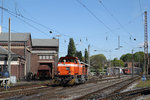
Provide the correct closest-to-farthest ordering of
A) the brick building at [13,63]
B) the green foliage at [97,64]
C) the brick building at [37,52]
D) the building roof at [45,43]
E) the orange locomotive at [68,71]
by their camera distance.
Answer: the orange locomotive at [68,71] → the brick building at [13,63] → the brick building at [37,52] → the building roof at [45,43] → the green foliage at [97,64]

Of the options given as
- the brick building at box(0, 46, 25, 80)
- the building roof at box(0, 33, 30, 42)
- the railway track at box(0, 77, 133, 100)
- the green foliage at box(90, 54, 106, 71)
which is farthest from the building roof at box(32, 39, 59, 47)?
the railway track at box(0, 77, 133, 100)

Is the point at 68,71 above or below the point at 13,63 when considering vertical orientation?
below

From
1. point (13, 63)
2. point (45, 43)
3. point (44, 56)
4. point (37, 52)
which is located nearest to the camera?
point (13, 63)

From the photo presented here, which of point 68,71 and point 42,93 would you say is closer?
point 42,93

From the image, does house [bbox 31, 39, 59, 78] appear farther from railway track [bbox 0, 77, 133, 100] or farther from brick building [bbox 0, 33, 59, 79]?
railway track [bbox 0, 77, 133, 100]

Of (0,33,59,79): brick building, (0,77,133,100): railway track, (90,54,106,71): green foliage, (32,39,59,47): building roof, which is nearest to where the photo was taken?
(0,77,133,100): railway track

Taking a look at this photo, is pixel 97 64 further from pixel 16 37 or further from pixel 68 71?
pixel 68 71

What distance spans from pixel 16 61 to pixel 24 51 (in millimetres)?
6093

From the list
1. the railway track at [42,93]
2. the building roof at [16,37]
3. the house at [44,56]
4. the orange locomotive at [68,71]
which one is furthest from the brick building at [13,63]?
the railway track at [42,93]

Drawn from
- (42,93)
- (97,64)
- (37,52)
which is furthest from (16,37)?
(97,64)

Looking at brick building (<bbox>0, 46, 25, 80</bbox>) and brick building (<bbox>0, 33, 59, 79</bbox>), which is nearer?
brick building (<bbox>0, 46, 25, 80</bbox>)

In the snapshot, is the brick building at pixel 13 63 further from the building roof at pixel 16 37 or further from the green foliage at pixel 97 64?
the green foliage at pixel 97 64

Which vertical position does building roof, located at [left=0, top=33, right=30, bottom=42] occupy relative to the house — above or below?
above

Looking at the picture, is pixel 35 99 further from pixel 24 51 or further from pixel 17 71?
pixel 24 51
